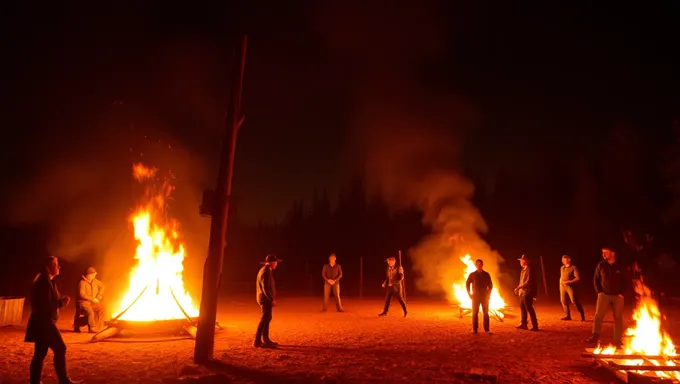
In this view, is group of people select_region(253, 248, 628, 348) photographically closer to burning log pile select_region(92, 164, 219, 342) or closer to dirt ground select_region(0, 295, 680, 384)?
dirt ground select_region(0, 295, 680, 384)

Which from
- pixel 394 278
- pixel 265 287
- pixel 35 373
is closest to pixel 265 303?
pixel 265 287

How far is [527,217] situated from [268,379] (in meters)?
45.9

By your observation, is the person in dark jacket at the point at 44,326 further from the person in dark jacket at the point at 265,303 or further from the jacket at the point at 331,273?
the jacket at the point at 331,273

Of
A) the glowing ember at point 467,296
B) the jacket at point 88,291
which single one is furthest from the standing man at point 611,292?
the jacket at point 88,291

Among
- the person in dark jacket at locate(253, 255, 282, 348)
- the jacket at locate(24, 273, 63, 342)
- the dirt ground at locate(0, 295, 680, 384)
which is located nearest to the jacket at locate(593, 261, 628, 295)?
the dirt ground at locate(0, 295, 680, 384)

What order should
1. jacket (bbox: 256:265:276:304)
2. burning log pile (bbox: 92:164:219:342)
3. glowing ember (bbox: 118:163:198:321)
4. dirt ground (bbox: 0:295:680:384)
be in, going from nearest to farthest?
dirt ground (bbox: 0:295:680:384) < jacket (bbox: 256:265:276:304) < burning log pile (bbox: 92:164:219:342) < glowing ember (bbox: 118:163:198:321)

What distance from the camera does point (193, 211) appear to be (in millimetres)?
26078

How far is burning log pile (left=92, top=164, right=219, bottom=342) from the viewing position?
1261cm

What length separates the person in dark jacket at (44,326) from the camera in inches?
260

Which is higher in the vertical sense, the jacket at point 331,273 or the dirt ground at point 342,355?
the jacket at point 331,273

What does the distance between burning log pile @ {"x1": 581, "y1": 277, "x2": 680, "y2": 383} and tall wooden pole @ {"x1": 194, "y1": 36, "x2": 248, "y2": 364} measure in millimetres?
7021

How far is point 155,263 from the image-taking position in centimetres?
1317

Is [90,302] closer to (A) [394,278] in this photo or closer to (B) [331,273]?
(B) [331,273]

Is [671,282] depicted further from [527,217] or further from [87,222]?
[87,222]
